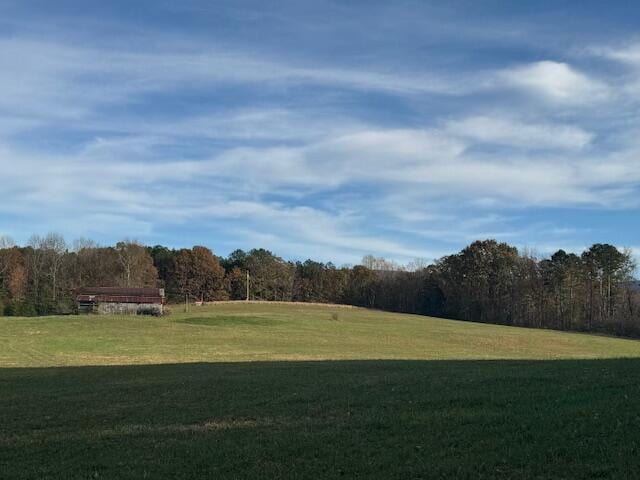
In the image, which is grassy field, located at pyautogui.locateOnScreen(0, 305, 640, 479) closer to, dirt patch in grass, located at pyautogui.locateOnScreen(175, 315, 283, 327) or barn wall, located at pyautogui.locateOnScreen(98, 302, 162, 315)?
dirt patch in grass, located at pyautogui.locateOnScreen(175, 315, 283, 327)

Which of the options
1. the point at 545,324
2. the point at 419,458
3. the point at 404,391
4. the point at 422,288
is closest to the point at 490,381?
the point at 404,391

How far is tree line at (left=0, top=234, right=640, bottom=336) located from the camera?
9056cm

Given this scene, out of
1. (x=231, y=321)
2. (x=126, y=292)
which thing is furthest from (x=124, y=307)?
(x=231, y=321)

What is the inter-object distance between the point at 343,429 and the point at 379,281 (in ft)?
362

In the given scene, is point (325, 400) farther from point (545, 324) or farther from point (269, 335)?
point (545, 324)

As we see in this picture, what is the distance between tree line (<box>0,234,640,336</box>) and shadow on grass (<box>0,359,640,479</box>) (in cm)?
7082

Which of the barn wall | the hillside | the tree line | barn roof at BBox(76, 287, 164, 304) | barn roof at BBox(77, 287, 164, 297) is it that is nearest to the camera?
the hillside

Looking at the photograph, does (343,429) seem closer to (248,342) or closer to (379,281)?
(248,342)

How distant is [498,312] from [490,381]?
88.3 m

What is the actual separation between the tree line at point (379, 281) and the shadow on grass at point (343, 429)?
7082cm

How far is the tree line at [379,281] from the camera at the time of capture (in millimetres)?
90562

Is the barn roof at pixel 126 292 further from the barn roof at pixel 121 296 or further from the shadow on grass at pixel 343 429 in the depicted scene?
the shadow on grass at pixel 343 429

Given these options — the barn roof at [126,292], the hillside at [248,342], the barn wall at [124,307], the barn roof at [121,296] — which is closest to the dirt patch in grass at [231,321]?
the hillside at [248,342]

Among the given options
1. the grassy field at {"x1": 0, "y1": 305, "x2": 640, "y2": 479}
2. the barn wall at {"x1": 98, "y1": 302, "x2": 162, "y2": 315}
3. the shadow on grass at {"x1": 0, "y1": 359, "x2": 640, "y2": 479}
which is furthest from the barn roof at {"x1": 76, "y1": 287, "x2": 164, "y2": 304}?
the shadow on grass at {"x1": 0, "y1": 359, "x2": 640, "y2": 479}
